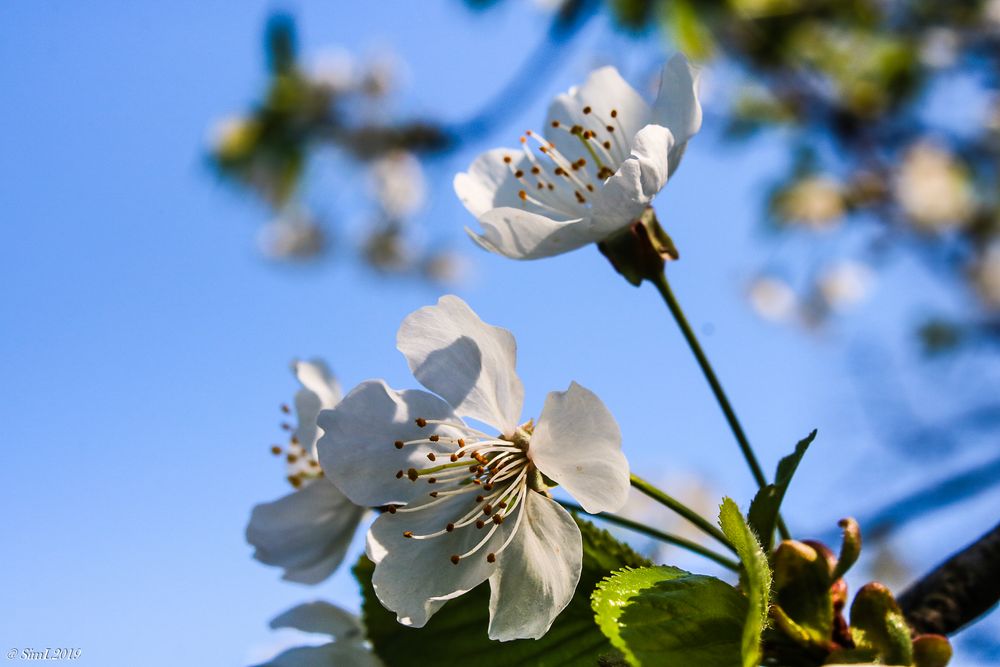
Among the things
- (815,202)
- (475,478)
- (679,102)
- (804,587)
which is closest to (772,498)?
(804,587)

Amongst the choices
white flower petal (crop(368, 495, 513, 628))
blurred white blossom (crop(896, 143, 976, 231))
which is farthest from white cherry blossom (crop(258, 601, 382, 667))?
blurred white blossom (crop(896, 143, 976, 231))

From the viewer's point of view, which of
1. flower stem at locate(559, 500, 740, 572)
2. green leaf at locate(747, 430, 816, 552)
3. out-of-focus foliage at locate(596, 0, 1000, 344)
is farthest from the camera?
out-of-focus foliage at locate(596, 0, 1000, 344)

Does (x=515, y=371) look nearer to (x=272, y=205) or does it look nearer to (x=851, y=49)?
(x=851, y=49)

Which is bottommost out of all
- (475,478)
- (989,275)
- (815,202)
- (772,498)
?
(772,498)

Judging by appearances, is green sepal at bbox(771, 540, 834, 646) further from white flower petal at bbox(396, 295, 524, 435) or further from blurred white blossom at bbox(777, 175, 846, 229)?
blurred white blossom at bbox(777, 175, 846, 229)

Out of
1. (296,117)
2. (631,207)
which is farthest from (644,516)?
(296,117)

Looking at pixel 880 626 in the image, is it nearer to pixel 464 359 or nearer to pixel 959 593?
pixel 959 593

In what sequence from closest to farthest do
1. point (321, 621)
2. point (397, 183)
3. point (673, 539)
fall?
1. point (673, 539)
2. point (321, 621)
3. point (397, 183)
